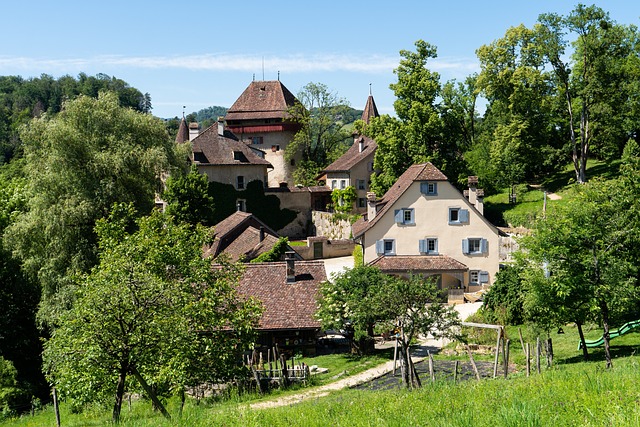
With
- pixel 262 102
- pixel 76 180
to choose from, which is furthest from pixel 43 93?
pixel 76 180

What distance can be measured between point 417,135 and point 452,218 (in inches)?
543

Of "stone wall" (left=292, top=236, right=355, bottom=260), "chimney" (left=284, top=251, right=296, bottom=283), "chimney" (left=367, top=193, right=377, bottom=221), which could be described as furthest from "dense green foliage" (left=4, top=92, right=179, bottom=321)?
"stone wall" (left=292, top=236, right=355, bottom=260)

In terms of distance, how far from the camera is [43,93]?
160m

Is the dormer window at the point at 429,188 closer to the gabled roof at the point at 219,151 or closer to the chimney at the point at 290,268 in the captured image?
the chimney at the point at 290,268

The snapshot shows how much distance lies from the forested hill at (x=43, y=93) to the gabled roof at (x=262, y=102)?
7073 cm

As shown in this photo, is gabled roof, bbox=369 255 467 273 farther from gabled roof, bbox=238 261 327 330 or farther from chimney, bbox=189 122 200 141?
chimney, bbox=189 122 200 141

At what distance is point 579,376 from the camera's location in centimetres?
1303

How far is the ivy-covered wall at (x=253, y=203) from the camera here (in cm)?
5869

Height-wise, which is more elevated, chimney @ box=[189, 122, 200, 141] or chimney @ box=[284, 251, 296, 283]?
chimney @ box=[189, 122, 200, 141]

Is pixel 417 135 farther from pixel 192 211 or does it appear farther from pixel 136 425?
pixel 136 425

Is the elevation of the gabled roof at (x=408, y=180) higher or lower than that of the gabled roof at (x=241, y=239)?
higher

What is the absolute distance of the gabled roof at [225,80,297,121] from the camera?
230ft

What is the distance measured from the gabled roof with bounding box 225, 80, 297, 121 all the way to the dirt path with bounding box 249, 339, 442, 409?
43.5m

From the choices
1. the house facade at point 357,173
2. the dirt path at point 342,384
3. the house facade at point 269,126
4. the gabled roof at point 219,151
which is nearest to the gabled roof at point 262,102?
the house facade at point 269,126
